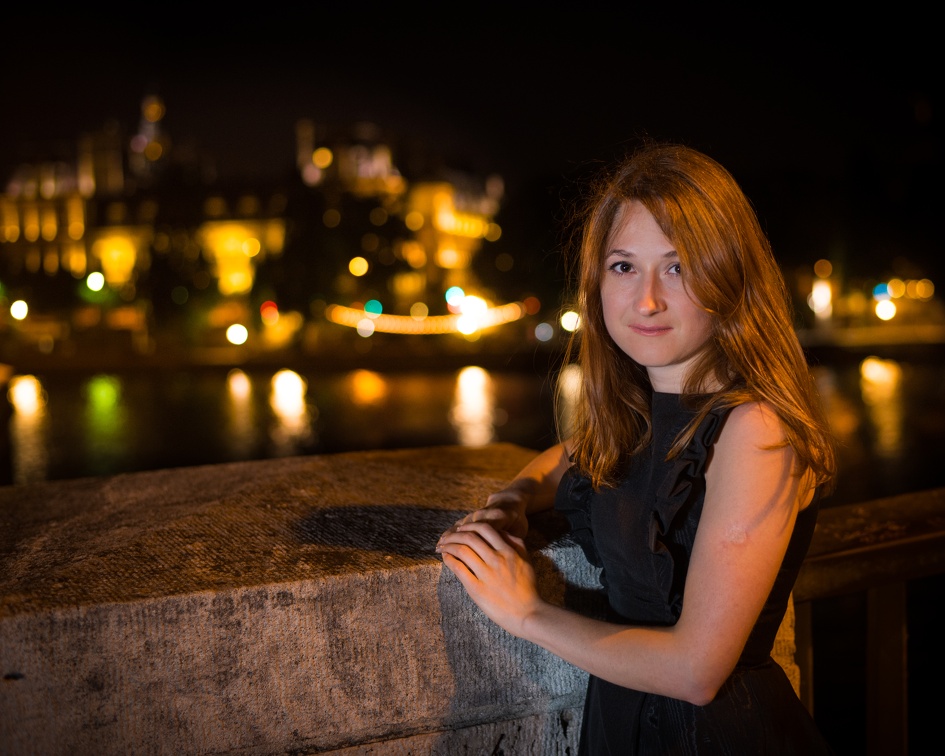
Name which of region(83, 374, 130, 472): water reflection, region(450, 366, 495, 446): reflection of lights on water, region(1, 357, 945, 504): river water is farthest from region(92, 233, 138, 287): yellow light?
region(450, 366, 495, 446): reflection of lights on water

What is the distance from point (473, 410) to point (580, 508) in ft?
45.9

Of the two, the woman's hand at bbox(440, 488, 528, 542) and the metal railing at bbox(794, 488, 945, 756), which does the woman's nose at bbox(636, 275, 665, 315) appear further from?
the metal railing at bbox(794, 488, 945, 756)

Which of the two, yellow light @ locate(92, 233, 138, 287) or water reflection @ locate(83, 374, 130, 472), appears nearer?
water reflection @ locate(83, 374, 130, 472)

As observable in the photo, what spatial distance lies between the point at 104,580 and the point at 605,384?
0.94 m

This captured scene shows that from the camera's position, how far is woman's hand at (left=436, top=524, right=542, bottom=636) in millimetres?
1449

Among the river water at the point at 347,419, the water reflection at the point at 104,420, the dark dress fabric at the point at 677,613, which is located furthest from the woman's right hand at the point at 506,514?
the water reflection at the point at 104,420

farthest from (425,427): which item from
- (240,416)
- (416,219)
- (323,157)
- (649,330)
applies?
(323,157)

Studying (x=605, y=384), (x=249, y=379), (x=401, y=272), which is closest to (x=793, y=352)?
(x=605, y=384)

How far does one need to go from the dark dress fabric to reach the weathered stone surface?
0.63ft

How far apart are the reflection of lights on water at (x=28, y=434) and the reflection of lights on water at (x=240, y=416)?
7.59 ft

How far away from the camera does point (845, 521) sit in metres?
2.35

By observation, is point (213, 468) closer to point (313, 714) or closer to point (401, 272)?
point (313, 714)

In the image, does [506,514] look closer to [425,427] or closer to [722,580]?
[722,580]

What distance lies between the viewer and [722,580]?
1.27 meters
